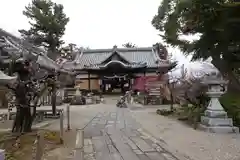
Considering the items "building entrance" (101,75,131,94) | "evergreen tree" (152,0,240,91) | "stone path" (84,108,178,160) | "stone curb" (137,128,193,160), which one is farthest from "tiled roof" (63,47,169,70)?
"stone curb" (137,128,193,160)

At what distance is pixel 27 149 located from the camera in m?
7.82

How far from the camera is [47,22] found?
139 ft

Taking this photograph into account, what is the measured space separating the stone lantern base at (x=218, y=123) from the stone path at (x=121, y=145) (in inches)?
83.7

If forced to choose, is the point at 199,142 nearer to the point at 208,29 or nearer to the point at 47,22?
the point at 208,29

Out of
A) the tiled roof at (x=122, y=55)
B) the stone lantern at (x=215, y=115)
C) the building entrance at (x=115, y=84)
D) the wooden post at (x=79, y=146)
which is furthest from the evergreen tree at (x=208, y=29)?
the tiled roof at (x=122, y=55)

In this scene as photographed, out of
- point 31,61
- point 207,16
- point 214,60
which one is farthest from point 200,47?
point 31,61

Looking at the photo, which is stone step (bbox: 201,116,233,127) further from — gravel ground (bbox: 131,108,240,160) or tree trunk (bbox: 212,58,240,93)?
tree trunk (bbox: 212,58,240,93)

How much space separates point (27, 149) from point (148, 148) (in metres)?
3.17

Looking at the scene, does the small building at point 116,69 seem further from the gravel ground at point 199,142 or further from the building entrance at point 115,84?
the gravel ground at point 199,142

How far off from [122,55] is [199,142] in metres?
32.1

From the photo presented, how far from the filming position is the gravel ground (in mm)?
6846

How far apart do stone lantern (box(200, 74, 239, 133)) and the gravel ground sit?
0.44 m

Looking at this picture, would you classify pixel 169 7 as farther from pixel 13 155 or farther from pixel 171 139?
pixel 13 155

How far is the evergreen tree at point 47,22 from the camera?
42.5 m
